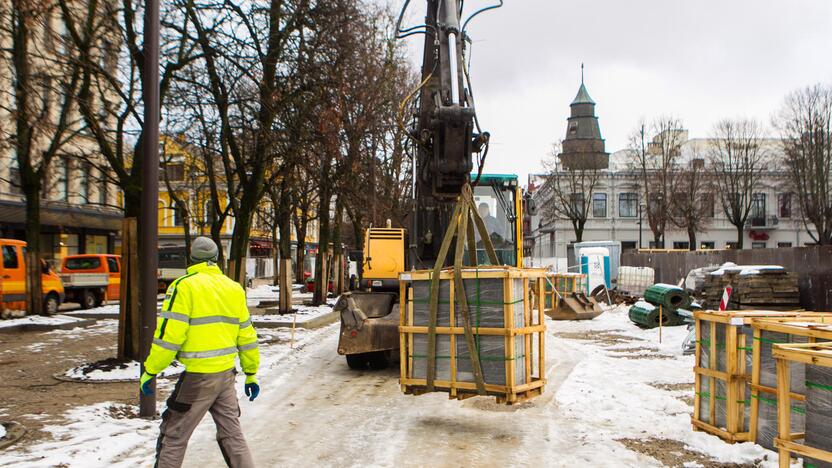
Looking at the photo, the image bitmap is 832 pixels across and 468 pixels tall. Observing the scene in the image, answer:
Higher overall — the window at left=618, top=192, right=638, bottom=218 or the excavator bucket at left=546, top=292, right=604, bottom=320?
the window at left=618, top=192, right=638, bottom=218

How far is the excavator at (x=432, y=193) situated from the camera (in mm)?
8297

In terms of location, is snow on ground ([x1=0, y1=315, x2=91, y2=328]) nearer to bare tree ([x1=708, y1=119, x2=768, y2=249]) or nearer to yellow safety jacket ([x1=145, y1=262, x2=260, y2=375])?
yellow safety jacket ([x1=145, y1=262, x2=260, y2=375])

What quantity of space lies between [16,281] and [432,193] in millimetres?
16116

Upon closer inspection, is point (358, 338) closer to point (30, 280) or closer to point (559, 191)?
point (30, 280)

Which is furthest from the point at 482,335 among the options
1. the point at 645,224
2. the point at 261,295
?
the point at 645,224

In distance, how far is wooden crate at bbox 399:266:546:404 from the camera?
6906 millimetres

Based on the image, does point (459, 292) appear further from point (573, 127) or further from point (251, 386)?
point (573, 127)

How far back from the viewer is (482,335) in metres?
7.04

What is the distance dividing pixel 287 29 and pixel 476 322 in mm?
9312

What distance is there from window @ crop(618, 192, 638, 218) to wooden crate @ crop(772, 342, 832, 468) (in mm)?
63137

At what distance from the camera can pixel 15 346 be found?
14062mm

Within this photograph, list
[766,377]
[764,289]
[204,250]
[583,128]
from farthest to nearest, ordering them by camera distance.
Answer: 1. [583,128]
2. [764,289]
3. [766,377]
4. [204,250]

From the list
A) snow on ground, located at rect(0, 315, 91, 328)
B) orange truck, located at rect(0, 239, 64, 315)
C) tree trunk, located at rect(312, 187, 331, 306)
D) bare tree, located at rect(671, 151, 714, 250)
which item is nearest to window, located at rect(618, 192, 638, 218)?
bare tree, located at rect(671, 151, 714, 250)

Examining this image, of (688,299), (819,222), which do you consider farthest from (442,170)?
(819,222)
